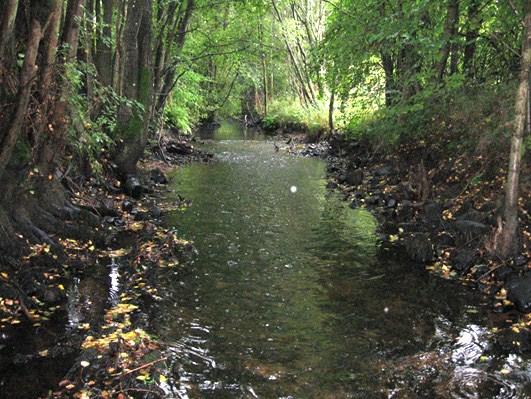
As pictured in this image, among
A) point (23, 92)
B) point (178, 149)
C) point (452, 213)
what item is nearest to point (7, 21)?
point (23, 92)

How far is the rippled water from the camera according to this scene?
568 cm

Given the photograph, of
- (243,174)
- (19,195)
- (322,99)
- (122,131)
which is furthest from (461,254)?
(322,99)

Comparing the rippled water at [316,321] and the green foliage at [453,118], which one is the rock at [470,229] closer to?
the rippled water at [316,321]

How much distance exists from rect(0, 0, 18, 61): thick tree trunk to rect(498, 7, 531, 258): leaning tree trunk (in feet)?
24.7

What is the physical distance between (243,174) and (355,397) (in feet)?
48.4

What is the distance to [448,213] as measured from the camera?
1150 centimetres

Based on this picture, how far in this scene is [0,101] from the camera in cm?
784

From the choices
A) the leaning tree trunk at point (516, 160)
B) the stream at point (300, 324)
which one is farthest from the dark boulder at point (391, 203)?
the leaning tree trunk at point (516, 160)

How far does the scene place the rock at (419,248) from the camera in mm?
9961

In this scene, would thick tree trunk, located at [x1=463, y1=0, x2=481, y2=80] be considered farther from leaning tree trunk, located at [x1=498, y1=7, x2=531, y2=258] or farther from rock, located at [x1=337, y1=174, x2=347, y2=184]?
rock, located at [x1=337, y1=174, x2=347, y2=184]

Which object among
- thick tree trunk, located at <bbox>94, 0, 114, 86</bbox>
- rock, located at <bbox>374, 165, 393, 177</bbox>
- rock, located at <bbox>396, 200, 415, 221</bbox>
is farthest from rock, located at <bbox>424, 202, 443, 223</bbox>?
thick tree trunk, located at <bbox>94, 0, 114, 86</bbox>

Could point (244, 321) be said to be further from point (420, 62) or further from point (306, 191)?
point (420, 62)

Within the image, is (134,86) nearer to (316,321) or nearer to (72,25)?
(72,25)

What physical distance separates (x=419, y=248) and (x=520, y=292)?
100 inches
